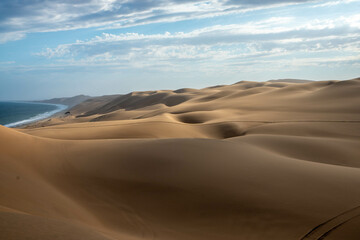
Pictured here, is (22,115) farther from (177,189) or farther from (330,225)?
(330,225)

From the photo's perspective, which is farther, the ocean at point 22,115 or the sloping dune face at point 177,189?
the ocean at point 22,115

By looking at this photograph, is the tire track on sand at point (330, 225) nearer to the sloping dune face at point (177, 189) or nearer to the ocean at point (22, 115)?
the sloping dune face at point (177, 189)

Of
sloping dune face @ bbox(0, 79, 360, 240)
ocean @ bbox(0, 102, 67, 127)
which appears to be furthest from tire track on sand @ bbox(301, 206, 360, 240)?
ocean @ bbox(0, 102, 67, 127)

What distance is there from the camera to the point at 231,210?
561 centimetres

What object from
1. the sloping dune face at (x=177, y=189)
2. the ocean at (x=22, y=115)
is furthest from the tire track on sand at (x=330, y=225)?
the ocean at (x=22, y=115)

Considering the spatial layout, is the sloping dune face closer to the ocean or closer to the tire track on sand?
the tire track on sand

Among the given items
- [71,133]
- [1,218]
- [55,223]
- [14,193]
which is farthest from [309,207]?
[71,133]

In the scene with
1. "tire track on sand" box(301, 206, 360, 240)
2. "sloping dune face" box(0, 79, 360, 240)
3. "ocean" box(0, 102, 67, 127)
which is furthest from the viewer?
"ocean" box(0, 102, 67, 127)

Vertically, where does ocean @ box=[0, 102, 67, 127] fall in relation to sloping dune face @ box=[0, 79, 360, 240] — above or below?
above

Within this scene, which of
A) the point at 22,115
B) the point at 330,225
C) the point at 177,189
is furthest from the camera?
the point at 22,115

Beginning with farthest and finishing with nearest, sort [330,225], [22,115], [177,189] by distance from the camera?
[22,115]
[177,189]
[330,225]

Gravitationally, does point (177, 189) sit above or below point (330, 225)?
above

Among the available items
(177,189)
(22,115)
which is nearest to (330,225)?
(177,189)

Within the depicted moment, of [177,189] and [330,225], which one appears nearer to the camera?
[330,225]
